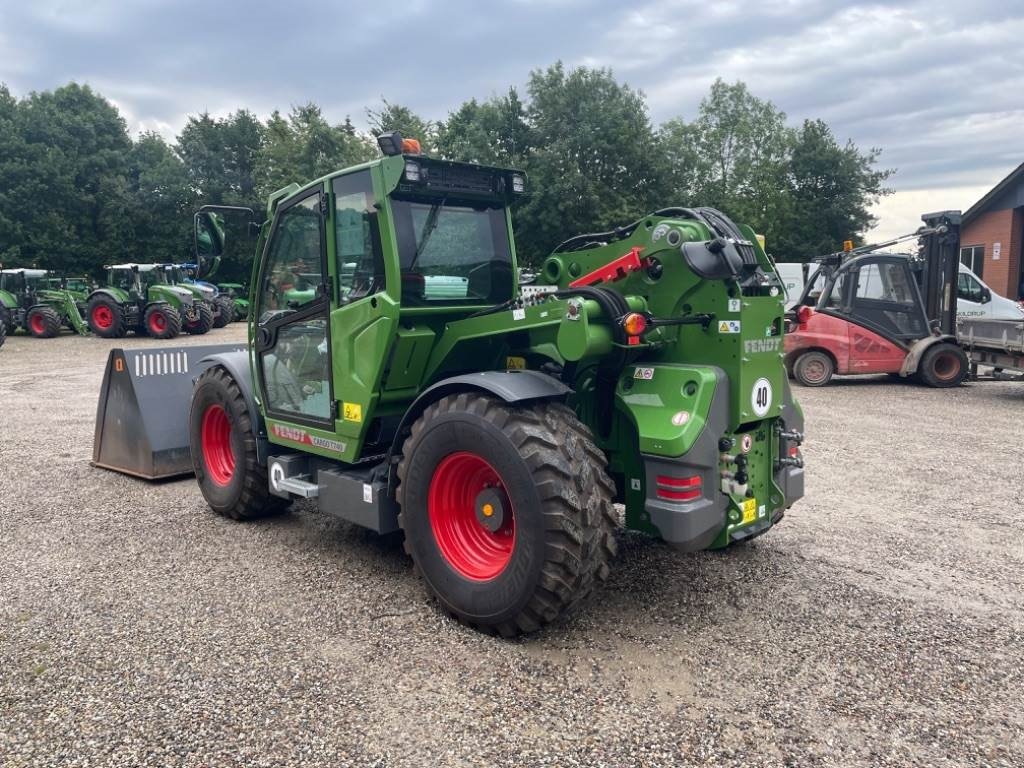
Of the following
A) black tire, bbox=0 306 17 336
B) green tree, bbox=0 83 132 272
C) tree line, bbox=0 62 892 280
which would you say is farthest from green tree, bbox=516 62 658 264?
green tree, bbox=0 83 132 272

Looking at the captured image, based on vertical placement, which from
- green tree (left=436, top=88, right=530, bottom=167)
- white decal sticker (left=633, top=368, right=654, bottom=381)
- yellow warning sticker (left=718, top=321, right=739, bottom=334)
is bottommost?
white decal sticker (left=633, top=368, right=654, bottom=381)

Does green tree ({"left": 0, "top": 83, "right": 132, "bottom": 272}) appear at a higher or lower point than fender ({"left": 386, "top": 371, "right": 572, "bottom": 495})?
higher

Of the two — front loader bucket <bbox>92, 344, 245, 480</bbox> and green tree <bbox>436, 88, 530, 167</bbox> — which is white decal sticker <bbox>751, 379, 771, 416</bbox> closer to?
front loader bucket <bbox>92, 344, 245, 480</bbox>

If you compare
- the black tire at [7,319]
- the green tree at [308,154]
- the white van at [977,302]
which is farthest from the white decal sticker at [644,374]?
the green tree at [308,154]

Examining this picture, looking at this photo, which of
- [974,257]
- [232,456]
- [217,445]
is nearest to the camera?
[232,456]

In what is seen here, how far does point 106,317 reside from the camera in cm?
2248

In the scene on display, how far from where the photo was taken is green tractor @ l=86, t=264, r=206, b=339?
2200 cm

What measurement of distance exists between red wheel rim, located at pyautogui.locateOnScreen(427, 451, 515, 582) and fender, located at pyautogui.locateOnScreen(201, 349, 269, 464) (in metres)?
1.87

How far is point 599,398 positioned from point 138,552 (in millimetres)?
3116

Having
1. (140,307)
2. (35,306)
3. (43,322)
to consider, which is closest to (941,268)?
(140,307)

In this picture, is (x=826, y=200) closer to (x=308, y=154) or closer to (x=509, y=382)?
(x=308, y=154)

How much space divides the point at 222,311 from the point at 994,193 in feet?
80.2

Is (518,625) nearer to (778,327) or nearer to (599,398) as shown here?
(599,398)

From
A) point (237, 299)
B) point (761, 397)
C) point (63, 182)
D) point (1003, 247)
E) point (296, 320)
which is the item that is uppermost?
point (63, 182)
